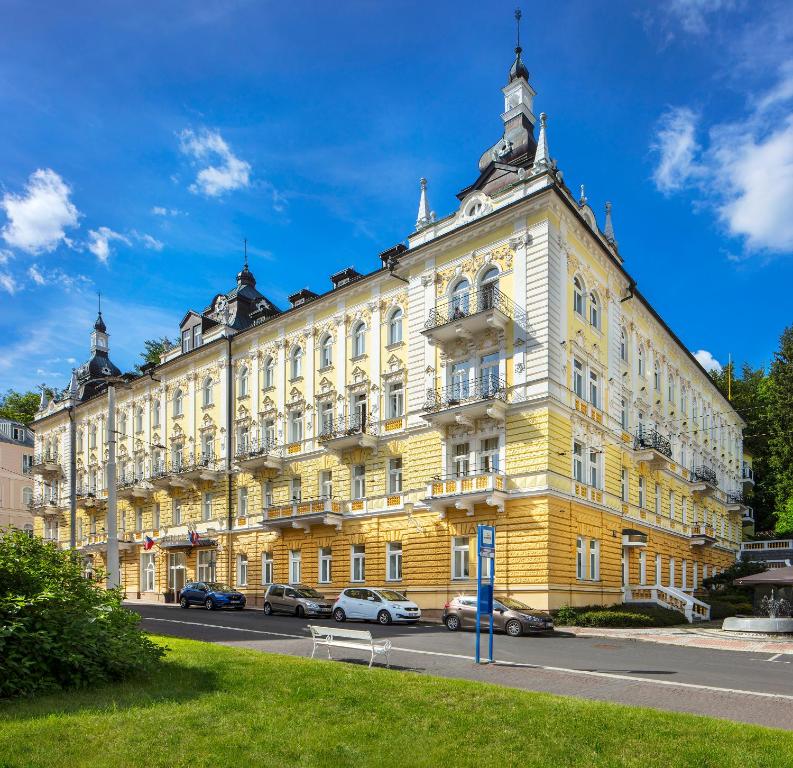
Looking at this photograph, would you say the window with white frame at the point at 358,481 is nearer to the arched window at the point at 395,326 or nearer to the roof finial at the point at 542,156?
the arched window at the point at 395,326

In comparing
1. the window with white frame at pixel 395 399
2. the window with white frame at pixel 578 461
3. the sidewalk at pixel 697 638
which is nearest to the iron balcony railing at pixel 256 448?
the window with white frame at pixel 395 399

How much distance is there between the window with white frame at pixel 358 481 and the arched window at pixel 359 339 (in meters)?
5.67

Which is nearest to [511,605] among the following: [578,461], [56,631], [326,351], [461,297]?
[578,461]

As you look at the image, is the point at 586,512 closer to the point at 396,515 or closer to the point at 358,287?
the point at 396,515

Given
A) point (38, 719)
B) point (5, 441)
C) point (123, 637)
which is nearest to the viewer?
point (38, 719)

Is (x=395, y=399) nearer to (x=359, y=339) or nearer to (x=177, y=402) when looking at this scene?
(x=359, y=339)

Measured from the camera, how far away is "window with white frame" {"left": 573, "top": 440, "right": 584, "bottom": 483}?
31.5 metres

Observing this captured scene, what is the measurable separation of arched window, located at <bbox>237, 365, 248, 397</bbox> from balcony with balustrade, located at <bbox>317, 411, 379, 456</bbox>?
825 centimetres

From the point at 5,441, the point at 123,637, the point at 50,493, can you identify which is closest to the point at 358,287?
the point at 123,637

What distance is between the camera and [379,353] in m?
37.1

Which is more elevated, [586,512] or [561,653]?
[586,512]

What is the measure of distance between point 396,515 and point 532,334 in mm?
10430

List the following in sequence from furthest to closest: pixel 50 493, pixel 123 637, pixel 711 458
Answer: pixel 50 493 < pixel 711 458 < pixel 123 637

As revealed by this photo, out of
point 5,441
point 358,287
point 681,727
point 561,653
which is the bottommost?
point 561,653
